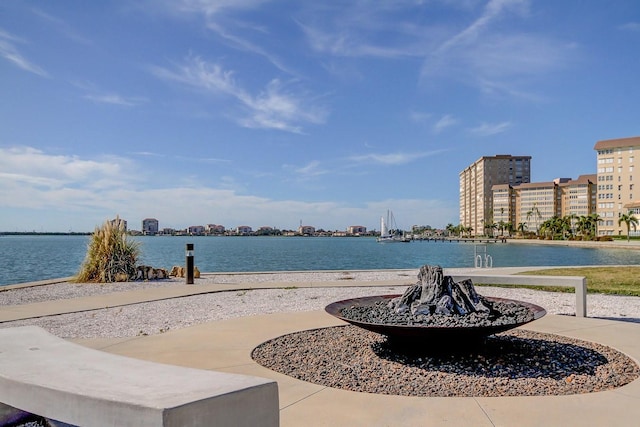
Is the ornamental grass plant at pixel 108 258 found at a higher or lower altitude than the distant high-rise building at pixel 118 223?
lower

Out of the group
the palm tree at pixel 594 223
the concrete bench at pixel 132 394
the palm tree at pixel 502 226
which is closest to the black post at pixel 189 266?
the concrete bench at pixel 132 394

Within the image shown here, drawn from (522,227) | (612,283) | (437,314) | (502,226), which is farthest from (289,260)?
(522,227)

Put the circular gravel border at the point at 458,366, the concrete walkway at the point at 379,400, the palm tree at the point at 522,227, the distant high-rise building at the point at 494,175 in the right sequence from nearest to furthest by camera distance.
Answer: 1. the concrete walkway at the point at 379,400
2. the circular gravel border at the point at 458,366
3. the palm tree at the point at 522,227
4. the distant high-rise building at the point at 494,175

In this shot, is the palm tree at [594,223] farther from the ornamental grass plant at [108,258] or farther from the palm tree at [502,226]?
the ornamental grass plant at [108,258]

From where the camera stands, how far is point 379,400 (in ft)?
13.8

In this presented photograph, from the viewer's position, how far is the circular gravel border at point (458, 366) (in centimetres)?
466

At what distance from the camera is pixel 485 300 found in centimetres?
636

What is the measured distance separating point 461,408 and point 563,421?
776 mm

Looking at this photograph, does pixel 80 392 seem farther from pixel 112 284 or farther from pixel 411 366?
pixel 112 284

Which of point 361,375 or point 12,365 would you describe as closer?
point 12,365

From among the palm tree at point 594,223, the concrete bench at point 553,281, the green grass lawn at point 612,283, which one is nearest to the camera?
the concrete bench at point 553,281

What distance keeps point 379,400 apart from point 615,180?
Result: 136m

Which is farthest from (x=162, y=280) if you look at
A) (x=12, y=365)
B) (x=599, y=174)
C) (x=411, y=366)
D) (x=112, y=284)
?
(x=599, y=174)

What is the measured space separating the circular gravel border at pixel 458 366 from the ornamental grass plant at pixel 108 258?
1192cm
